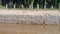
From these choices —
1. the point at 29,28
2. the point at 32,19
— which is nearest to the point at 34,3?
the point at 32,19

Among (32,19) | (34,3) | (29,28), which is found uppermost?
(34,3)

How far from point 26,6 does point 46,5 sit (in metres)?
1.90

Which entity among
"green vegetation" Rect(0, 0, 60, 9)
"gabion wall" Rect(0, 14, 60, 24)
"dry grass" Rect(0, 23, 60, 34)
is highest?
"green vegetation" Rect(0, 0, 60, 9)

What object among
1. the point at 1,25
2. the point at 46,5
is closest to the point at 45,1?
the point at 46,5

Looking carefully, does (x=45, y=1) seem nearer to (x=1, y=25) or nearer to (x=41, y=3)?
(x=41, y=3)

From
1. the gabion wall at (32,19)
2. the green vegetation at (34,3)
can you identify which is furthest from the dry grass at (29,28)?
the green vegetation at (34,3)

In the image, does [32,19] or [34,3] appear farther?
[34,3]

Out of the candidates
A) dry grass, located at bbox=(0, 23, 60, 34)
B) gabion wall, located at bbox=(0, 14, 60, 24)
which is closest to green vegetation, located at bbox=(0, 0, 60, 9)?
gabion wall, located at bbox=(0, 14, 60, 24)

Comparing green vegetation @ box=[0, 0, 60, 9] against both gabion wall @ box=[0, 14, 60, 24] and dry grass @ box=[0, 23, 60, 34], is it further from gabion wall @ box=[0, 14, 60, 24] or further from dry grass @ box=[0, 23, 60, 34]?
dry grass @ box=[0, 23, 60, 34]

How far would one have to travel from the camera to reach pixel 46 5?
926 inches

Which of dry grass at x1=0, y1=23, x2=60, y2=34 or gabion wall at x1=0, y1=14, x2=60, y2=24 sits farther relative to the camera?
gabion wall at x1=0, y1=14, x2=60, y2=24

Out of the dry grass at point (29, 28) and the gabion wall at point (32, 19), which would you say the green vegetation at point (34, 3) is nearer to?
the gabion wall at point (32, 19)

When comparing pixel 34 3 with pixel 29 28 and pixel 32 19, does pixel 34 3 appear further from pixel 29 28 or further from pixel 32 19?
pixel 29 28

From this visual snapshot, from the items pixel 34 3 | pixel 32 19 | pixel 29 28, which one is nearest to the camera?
pixel 29 28
